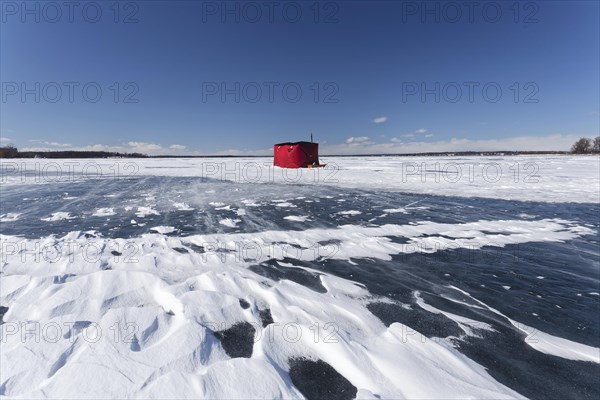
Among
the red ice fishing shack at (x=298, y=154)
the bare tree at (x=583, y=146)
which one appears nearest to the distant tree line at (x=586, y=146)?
the bare tree at (x=583, y=146)

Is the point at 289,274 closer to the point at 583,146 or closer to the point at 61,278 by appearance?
the point at 61,278

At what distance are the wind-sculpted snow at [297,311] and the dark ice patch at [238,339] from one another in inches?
0.6

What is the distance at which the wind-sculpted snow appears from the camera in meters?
1.90

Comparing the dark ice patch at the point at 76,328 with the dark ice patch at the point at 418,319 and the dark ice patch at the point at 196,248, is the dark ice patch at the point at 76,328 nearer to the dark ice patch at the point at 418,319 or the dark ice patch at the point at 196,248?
the dark ice patch at the point at 196,248

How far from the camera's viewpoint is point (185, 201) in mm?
8844

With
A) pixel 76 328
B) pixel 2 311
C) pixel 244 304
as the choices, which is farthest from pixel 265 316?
pixel 2 311

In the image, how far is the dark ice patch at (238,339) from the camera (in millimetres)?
2176

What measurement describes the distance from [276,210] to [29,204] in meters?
7.40

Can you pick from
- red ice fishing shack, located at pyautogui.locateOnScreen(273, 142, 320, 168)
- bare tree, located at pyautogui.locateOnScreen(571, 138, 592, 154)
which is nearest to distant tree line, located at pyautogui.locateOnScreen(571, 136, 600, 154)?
bare tree, located at pyautogui.locateOnScreen(571, 138, 592, 154)

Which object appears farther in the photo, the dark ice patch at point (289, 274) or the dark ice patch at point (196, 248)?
the dark ice patch at point (196, 248)

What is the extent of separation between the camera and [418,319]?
8.70 feet

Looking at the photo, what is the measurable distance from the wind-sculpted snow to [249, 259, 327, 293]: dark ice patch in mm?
29

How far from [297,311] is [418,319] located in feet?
3.96

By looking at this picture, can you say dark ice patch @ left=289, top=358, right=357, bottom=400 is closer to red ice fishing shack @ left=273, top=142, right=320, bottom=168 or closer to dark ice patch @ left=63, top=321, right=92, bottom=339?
dark ice patch @ left=63, top=321, right=92, bottom=339
